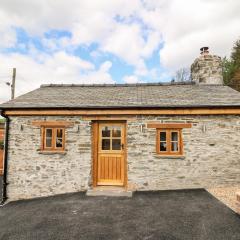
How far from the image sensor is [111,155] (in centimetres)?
905

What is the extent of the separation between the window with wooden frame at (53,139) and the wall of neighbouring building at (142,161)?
22 cm

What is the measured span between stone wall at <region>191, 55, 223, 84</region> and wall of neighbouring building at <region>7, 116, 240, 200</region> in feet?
11.1

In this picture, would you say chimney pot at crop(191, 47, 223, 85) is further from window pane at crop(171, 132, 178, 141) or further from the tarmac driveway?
the tarmac driveway

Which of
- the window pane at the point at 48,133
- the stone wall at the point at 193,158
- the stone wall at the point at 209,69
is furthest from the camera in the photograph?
the stone wall at the point at 209,69

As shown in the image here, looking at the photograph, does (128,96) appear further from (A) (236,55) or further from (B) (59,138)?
(A) (236,55)

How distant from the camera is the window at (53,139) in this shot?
9.10 m

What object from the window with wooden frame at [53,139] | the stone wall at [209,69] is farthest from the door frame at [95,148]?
the stone wall at [209,69]

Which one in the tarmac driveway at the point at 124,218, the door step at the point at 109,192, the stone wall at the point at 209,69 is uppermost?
the stone wall at the point at 209,69

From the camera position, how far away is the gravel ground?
6916 millimetres

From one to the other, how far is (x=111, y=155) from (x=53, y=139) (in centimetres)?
236

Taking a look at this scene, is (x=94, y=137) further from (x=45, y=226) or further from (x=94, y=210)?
(x=45, y=226)

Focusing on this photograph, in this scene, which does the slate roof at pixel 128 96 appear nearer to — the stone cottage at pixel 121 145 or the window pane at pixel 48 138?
the stone cottage at pixel 121 145

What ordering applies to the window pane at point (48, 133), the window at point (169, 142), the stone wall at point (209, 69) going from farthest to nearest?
the stone wall at point (209, 69), the window pane at point (48, 133), the window at point (169, 142)

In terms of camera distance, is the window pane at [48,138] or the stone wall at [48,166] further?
the window pane at [48,138]
